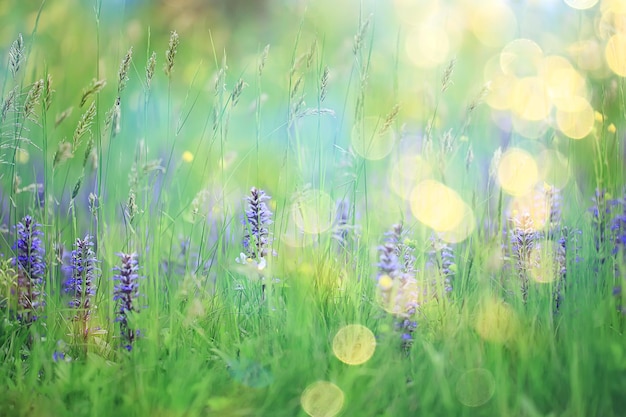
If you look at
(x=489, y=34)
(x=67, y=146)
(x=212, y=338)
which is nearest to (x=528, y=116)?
(x=489, y=34)

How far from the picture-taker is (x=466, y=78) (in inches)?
144

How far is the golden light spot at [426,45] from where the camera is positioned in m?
2.91

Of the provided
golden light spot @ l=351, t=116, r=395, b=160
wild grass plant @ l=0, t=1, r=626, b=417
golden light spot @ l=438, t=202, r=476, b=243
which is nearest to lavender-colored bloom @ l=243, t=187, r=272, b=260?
wild grass plant @ l=0, t=1, r=626, b=417

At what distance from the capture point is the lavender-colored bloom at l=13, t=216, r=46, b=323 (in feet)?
6.25

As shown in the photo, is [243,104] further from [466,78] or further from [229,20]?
[466,78]

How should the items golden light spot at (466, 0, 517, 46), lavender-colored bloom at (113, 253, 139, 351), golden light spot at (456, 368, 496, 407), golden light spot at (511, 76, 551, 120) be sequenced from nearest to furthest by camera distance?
golden light spot at (456, 368, 496, 407)
lavender-colored bloom at (113, 253, 139, 351)
golden light spot at (511, 76, 551, 120)
golden light spot at (466, 0, 517, 46)

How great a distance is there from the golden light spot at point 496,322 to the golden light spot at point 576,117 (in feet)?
2.57

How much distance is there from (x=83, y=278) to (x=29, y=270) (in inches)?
6.9

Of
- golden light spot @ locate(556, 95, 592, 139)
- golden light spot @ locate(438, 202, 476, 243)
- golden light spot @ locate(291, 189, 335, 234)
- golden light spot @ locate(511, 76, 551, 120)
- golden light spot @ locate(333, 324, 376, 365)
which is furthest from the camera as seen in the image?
golden light spot @ locate(511, 76, 551, 120)

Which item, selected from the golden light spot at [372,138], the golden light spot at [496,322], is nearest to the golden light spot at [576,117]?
the golden light spot at [372,138]

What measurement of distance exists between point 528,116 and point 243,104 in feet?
5.35

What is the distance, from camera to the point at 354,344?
1678mm

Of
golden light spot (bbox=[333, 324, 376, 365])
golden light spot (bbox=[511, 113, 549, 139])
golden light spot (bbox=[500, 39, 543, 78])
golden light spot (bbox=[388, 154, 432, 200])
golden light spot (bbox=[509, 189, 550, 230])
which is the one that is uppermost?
golden light spot (bbox=[500, 39, 543, 78])

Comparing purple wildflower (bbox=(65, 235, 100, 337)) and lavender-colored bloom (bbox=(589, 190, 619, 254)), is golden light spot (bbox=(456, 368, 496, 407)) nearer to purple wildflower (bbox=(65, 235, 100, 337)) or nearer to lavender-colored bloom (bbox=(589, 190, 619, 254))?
lavender-colored bloom (bbox=(589, 190, 619, 254))
